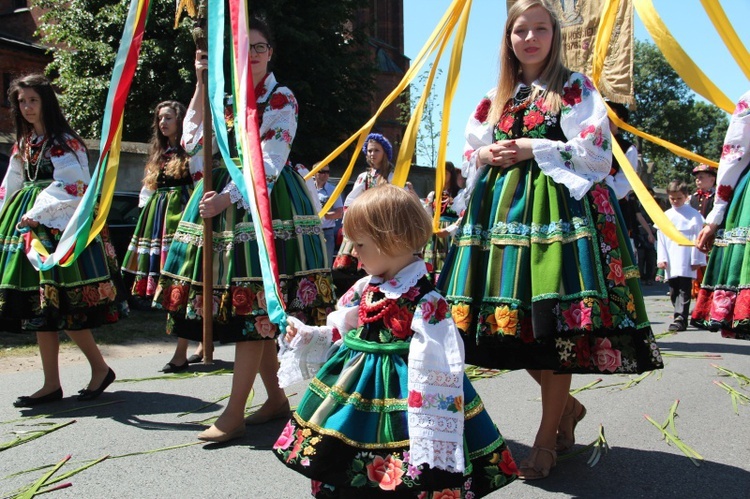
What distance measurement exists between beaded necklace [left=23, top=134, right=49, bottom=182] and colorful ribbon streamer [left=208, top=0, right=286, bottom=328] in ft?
6.53

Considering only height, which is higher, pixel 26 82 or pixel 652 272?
pixel 26 82

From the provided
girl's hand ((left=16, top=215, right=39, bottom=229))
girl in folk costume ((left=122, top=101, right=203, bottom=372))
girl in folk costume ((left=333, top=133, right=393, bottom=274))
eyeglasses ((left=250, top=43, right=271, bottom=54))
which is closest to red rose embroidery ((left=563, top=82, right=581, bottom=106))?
eyeglasses ((left=250, top=43, right=271, bottom=54))

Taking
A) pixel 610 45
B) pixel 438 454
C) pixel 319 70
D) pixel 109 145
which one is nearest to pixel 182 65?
pixel 319 70

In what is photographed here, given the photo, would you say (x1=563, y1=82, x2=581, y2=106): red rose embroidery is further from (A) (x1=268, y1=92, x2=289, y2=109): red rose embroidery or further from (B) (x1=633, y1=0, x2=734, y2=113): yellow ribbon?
(A) (x1=268, y1=92, x2=289, y2=109): red rose embroidery

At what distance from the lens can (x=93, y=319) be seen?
4773 millimetres

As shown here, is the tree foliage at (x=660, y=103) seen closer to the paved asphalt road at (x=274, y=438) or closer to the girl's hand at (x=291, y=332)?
the paved asphalt road at (x=274, y=438)

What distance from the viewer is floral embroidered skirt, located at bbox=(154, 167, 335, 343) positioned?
12.1 ft

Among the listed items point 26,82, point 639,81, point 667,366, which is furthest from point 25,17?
point 639,81

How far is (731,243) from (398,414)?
2114mm

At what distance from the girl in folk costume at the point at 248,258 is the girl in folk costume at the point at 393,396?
3.44 ft

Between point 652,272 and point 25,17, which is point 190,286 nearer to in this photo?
point 652,272

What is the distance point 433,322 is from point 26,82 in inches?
140

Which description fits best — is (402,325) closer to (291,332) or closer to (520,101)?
(291,332)

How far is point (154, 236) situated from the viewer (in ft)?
21.0
